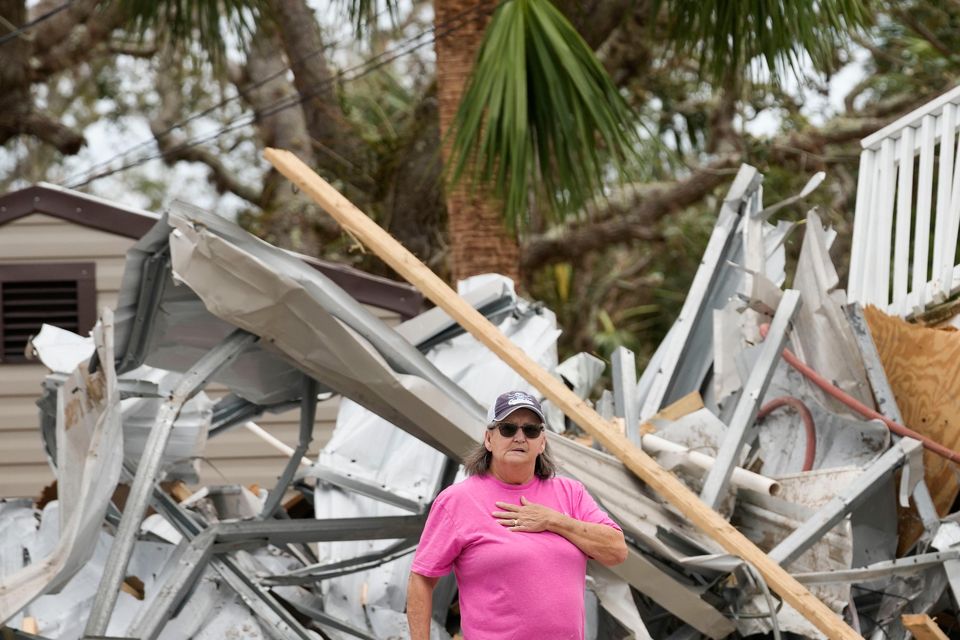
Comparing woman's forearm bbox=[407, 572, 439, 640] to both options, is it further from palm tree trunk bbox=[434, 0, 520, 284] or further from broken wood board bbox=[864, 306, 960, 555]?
palm tree trunk bbox=[434, 0, 520, 284]

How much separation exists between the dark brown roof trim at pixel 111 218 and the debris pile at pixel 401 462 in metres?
1.56

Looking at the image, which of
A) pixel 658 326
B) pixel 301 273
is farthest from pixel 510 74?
pixel 658 326

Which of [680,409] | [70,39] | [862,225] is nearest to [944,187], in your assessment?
[862,225]

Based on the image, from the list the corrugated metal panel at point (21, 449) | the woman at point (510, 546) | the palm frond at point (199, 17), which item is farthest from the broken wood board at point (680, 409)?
the palm frond at point (199, 17)

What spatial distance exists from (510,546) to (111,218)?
576cm

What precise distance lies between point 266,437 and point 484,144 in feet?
7.08

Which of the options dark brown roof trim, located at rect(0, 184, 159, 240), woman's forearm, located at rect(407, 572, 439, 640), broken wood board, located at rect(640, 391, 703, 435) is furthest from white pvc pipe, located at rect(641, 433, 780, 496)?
dark brown roof trim, located at rect(0, 184, 159, 240)

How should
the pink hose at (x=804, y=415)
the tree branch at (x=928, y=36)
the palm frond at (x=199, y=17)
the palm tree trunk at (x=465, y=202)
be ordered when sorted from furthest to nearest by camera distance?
the tree branch at (x=928, y=36) < the palm frond at (x=199, y=17) < the palm tree trunk at (x=465, y=202) < the pink hose at (x=804, y=415)

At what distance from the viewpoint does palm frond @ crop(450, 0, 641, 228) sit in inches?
303

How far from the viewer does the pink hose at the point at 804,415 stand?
19.1ft

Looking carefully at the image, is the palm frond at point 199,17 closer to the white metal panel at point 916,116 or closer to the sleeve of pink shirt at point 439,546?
A: the white metal panel at point 916,116

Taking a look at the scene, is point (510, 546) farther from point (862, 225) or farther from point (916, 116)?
point (862, 225)

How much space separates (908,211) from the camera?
6559 mm

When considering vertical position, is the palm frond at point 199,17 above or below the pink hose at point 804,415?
above
